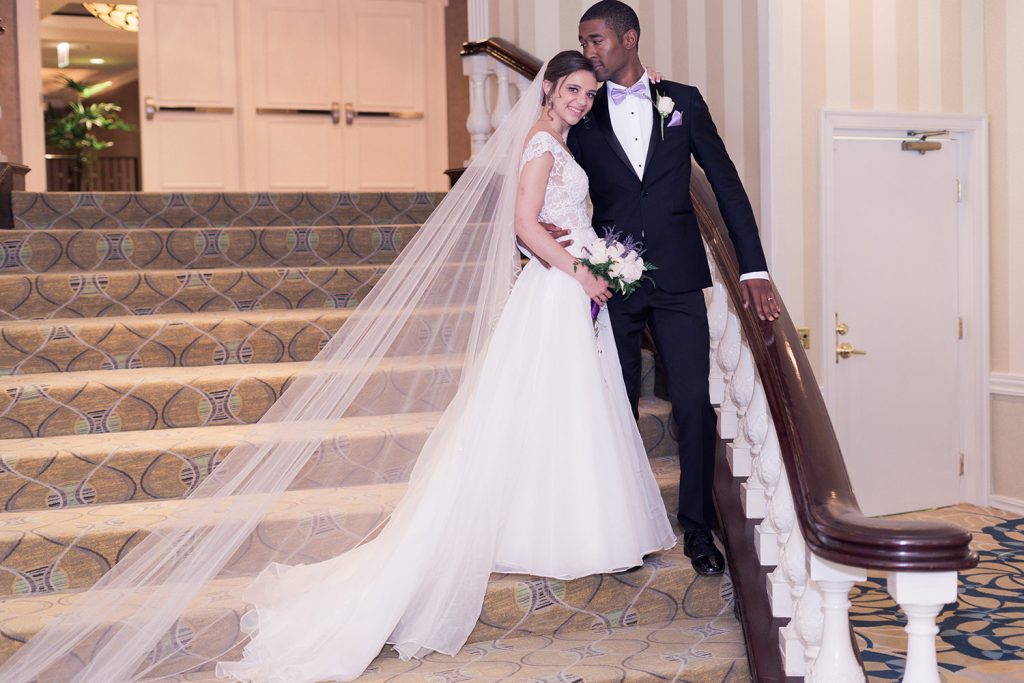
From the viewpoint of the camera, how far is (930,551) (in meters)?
1.72

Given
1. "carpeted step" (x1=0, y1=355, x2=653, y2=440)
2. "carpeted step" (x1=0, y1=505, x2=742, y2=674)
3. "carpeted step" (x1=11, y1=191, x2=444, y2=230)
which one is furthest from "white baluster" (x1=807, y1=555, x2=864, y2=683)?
"carpeted step" (x1=11, y1=191, x2=444, y2=230)

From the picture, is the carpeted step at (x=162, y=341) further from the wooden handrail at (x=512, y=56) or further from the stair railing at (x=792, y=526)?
the wooden handrail at (x=512, y=56)

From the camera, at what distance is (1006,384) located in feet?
19.6

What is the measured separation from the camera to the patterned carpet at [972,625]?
345 cm

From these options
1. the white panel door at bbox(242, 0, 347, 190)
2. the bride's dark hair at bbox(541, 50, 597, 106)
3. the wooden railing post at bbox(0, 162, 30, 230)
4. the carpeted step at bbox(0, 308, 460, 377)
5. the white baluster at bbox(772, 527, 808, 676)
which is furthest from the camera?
the white panel door at bbox(242, 0, 347, 190)

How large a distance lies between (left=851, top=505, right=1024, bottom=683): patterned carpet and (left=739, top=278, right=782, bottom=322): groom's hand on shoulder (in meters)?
1.44

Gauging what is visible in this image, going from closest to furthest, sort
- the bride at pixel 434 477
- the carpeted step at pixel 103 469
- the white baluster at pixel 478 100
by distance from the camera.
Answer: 1. the bride at pixel 434 477
2. the carpeted step at pixel 103 469
3. the white baluster at pixel 478 100

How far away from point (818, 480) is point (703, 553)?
872 mm

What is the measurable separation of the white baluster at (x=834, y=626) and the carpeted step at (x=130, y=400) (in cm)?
199

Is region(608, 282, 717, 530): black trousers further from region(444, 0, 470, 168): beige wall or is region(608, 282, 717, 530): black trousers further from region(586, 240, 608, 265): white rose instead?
region(444, 0, 470, 168): beige wall

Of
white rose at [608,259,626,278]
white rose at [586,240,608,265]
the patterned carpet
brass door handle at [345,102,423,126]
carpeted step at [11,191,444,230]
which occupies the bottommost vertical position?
the patterned carpet

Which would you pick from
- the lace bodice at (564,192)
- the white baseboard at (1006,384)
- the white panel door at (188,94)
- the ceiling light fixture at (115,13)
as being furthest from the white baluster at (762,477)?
the ceiling light fixture at (115,13)

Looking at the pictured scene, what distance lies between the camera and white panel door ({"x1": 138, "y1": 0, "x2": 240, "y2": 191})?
7137mm

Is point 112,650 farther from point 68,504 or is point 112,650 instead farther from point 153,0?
point 153,0
